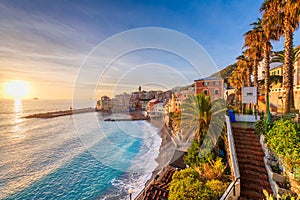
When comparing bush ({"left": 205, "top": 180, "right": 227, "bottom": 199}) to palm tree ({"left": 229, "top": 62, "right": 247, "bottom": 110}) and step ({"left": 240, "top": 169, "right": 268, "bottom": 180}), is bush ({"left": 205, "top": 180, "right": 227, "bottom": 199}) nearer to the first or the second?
step ({"left": 240, "top": 169, "right": 268, "bottom": 180})

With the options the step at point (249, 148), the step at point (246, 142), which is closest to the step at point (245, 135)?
the step at point (246, 142)

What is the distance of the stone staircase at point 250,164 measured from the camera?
4.32 meters

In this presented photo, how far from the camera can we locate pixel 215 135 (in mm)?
7047

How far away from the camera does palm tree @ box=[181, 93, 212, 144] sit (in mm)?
7363

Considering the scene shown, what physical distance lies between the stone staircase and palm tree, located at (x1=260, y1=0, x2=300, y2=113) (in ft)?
14.1

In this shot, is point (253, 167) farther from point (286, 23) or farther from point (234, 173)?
point (286, 23)

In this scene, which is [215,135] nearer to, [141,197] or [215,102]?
[215,102]

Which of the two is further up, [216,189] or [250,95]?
[250,95]

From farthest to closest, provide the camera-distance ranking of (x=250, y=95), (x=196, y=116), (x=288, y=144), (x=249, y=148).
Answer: (x=250, y=95)
(x=196, y=116)
(x=249, y=148)
(x=288, y=144)

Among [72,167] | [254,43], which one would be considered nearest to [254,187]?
[254,43]

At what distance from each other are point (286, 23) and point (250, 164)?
8.72 m

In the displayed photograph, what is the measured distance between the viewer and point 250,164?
207 inches

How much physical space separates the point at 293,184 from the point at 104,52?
1000 cm

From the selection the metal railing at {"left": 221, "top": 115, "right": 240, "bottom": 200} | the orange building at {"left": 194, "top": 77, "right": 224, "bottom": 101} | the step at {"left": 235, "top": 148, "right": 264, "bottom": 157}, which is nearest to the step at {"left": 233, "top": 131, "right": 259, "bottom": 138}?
the metal railing at {"left": 221, "top": 115, "right": 240, "bottom": 200}
